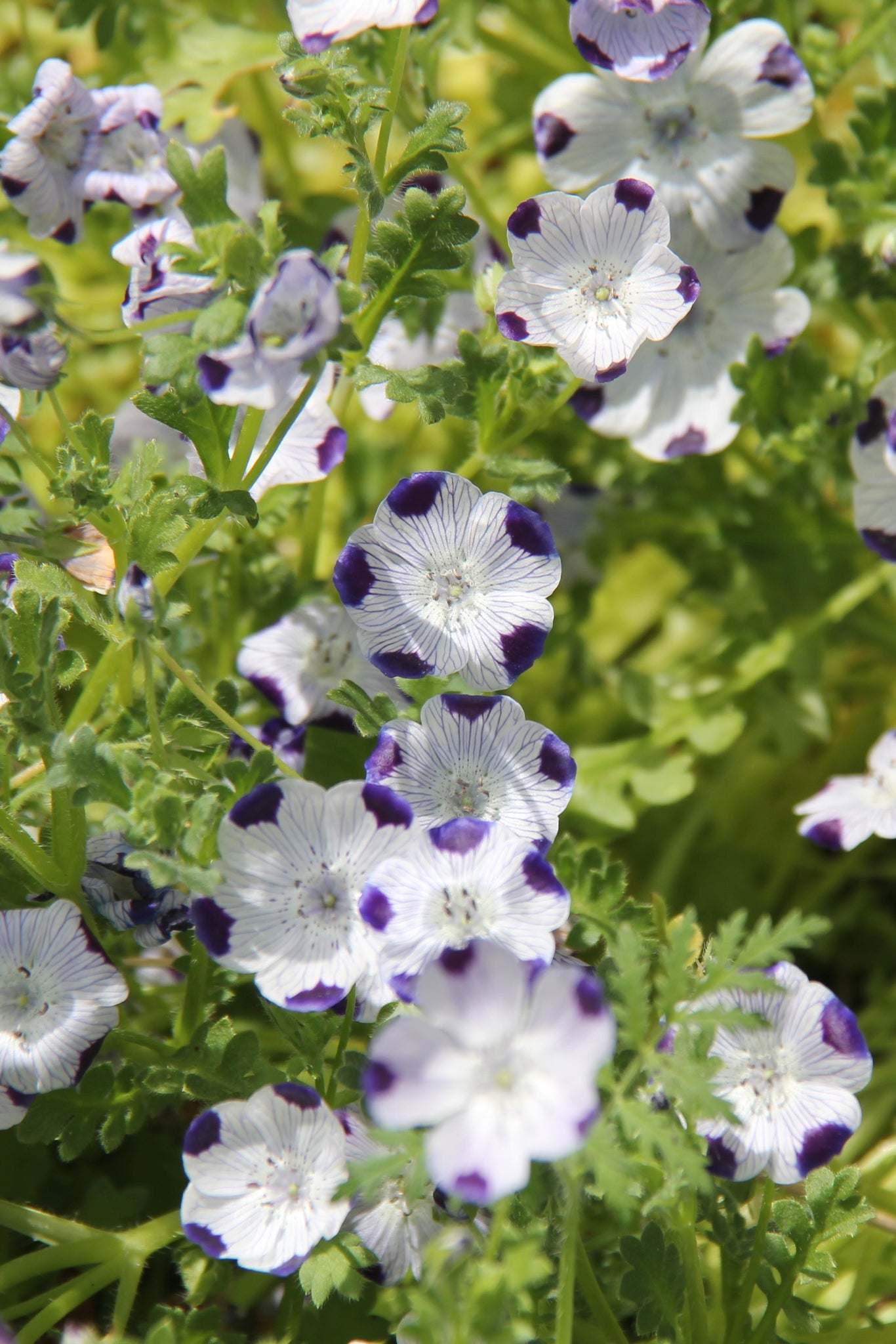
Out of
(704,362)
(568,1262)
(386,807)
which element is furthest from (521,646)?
(704,362)

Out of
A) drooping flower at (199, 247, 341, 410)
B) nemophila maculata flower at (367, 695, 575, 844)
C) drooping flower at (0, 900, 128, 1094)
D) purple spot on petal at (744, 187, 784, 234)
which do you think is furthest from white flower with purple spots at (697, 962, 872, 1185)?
purple spot on petal at (744, 187, 784, 234)

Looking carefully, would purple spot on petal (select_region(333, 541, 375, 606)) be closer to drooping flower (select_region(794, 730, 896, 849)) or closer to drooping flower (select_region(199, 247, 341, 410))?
drooping flower (select_region(199, 247, 341, 410))

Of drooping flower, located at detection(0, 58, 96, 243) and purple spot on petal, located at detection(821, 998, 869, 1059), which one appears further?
drooping flower, located at detection(0, 58, 96, 243)

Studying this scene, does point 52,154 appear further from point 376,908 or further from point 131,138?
point 376,908

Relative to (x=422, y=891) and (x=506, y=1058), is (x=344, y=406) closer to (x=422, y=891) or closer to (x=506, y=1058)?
(x=422, y=891)

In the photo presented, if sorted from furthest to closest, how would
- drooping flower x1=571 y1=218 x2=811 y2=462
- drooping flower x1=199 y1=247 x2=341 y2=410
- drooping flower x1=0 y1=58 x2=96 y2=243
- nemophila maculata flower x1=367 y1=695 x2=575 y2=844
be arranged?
drooping flower x1=571 y1=218 x2=811 y2=462
drooping flower x1=0 y1=58 x2=96 y2=243
nemophila maculata flower x1=367 y1=695 x2=575 y2=844
drooping flower x1=199 y1=247 x2=341 y2=410
